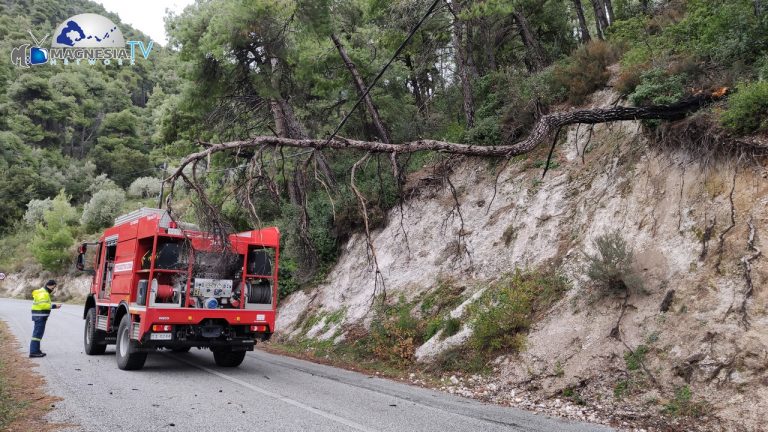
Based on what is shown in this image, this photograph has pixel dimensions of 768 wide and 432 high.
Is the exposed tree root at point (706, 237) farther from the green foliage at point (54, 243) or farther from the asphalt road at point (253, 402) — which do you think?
the green foliage at point (54, 243)

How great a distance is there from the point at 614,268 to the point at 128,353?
8.93 m

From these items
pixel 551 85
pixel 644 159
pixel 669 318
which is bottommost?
pixel 669 318

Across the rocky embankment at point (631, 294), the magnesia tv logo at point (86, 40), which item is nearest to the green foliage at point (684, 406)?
the rocky embankment at point (631, 294)

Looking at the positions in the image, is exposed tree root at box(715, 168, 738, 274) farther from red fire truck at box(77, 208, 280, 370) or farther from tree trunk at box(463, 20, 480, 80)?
tree trunk at box(463, 20, 480, 80)

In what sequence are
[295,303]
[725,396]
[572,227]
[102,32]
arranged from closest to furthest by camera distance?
[725,396], [572,227], [295,303], [102,32]

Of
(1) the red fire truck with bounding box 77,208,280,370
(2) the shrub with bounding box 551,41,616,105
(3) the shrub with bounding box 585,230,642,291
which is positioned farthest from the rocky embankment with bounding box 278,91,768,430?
(1) the red fire truck with bounding box 77,208,280,370

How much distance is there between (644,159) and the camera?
977 cm

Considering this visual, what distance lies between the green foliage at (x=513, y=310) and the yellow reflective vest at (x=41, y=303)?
965cm

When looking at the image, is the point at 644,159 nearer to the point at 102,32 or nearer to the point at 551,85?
the point at 551,85

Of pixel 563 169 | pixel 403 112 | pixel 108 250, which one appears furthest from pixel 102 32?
pixel 563 169

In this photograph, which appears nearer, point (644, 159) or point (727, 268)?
point (727, 268)

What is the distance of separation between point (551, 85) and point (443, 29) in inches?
180

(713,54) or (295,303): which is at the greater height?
(713,54)

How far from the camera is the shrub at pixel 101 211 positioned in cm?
4462
